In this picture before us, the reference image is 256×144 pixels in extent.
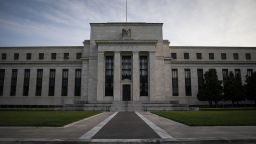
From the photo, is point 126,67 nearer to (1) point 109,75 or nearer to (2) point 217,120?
(1) point 109,75

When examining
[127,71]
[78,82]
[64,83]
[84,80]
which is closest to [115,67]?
[127,71]

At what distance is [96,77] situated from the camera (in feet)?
194

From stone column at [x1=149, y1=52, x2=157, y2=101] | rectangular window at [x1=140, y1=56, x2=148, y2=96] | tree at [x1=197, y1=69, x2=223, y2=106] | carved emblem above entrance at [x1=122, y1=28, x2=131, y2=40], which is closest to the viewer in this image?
stone column at [x1=149, y1=52, x2=157, y2=101]

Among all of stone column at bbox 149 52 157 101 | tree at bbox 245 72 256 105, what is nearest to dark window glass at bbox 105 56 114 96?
stone column at bbox 149 52 157 101

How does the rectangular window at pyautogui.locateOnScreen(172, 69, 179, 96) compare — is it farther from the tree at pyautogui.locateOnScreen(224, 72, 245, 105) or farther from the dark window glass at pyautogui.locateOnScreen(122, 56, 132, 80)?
the dark window glass at pyautogui.locateOnScreen(122, 56, 132, 80)

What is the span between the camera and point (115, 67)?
55.5 m

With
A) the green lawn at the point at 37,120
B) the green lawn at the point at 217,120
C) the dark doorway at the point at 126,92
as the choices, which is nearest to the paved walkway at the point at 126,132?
the green lawn at the point at 37,120

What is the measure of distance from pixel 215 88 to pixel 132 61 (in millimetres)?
21401

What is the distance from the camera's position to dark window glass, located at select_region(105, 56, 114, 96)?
56.9 m

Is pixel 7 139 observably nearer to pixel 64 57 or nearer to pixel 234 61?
pixel 64 57

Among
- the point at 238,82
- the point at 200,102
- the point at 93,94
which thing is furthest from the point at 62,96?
the point at 238,82

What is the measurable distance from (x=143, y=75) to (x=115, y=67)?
754 cm

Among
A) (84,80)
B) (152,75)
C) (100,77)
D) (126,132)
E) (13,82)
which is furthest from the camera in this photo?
(13,82)

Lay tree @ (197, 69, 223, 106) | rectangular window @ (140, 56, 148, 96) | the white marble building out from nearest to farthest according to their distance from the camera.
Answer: the white marble building < tree @ (197, 69, 223, 106) < rectangular window @ (140, 56, 148, 96)
